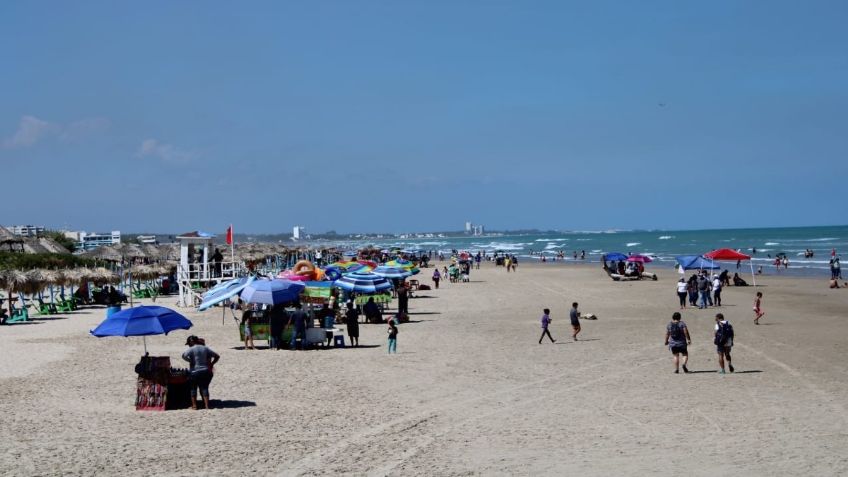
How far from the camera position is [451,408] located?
39.9ft

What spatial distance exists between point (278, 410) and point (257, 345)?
25.9 ft

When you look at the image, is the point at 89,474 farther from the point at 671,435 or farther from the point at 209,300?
the point at 209,300

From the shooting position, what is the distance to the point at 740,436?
1025 cm

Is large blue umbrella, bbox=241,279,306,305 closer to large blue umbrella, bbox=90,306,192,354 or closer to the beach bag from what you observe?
large blue umbrella, bbox=90,306,192,354

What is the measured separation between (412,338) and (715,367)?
7788 millimetres

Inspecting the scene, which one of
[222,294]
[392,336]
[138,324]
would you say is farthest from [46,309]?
[138,324]

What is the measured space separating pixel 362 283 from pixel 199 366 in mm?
11900

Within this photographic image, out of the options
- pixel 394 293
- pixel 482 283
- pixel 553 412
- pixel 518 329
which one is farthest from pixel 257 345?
pixel 482 283

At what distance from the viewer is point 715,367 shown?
51.7 feet

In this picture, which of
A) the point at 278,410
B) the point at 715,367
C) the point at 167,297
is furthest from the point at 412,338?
the point at 167,297

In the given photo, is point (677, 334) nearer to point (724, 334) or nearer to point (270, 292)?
point (724, 334)

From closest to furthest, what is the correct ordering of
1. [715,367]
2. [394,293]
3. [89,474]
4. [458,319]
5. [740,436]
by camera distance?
1. [89,474]
2. [740,436]
3. [715,367]
4. [458,319]
5. [394,293]

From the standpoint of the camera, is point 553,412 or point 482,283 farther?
point 482,283

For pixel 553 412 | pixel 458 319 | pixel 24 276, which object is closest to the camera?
pixel 553 412
